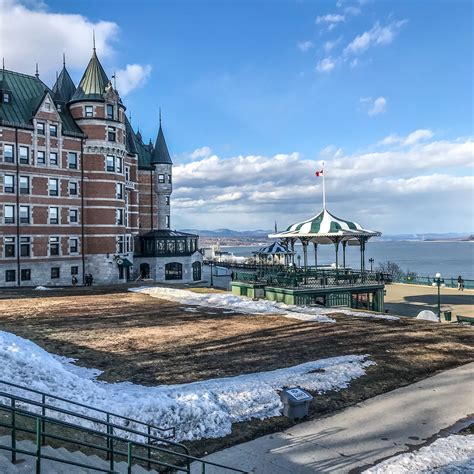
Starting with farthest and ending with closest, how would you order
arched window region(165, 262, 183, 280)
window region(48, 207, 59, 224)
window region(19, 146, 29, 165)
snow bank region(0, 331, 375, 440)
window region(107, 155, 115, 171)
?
arched window region(165, 262, 183, 280) → window region(107, 155, 115, 171) → window region(48, 207, 59, 224) → window region(19, 146, 29, 165) → snow bank region(0, 331, 375, 440)

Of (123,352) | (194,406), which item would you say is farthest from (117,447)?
(123,352)

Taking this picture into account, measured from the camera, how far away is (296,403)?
34.1 ft

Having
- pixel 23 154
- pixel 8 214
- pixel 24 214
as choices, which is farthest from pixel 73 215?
pixel 23 154

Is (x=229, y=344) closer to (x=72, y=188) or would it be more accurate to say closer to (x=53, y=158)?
(x=72, y=188)

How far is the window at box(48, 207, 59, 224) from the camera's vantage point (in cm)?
4356

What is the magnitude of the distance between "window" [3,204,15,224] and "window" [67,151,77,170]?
7.14 metres

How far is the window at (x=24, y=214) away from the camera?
136 ft

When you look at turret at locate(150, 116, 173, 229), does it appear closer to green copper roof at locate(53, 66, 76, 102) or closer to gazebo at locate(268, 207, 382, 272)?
green copper roof at locate(53, 66, 76, 102)

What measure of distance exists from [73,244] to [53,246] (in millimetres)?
2120

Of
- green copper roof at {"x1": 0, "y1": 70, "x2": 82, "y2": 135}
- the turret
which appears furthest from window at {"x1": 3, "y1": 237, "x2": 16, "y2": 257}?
the turret

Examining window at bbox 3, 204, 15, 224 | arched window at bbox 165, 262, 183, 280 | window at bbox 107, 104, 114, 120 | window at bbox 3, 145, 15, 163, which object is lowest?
arched window at bbox 165, 262, 183, 280

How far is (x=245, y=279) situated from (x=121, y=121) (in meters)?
25.1

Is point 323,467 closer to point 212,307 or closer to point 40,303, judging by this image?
point 212,307

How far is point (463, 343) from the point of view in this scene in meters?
18.1
